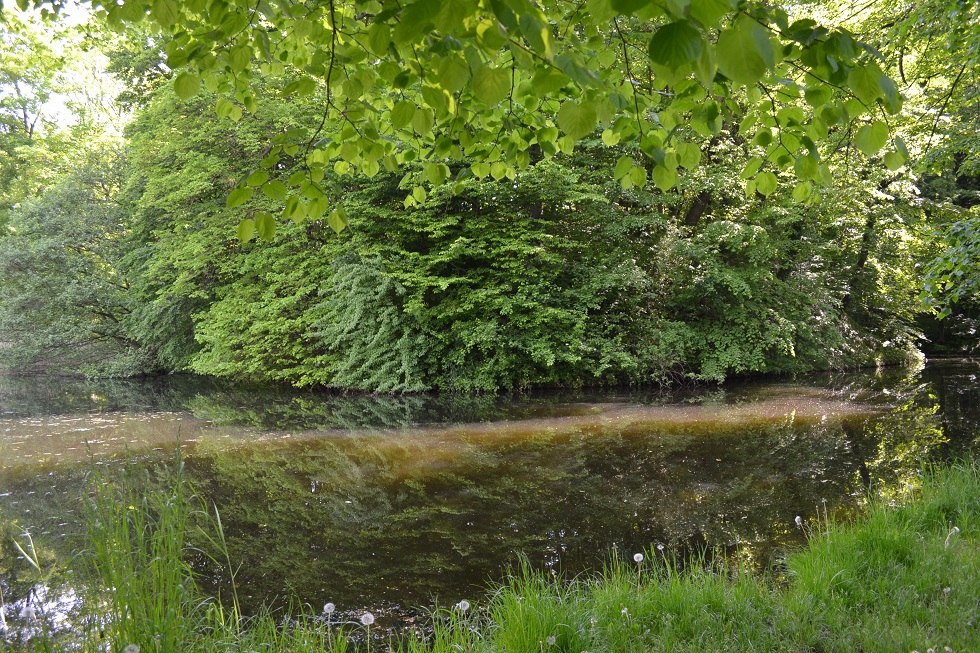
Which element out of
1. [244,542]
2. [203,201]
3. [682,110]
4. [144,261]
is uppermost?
[203,201]

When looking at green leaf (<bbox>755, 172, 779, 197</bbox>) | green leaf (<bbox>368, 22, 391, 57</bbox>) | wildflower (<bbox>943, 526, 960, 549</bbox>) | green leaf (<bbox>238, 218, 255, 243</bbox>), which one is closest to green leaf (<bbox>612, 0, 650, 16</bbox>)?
green leaf (<bbox>368, 22, 391, 57</bbox>)

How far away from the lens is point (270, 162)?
2215 mm

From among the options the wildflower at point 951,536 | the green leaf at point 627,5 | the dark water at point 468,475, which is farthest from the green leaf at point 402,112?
the wildflower at point 951,536

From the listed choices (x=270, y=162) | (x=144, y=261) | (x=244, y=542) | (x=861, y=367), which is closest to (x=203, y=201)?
(x=144, y=261)

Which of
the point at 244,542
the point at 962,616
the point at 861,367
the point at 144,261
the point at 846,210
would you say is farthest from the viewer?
the point at 144,261

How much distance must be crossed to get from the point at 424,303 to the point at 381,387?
1930mm

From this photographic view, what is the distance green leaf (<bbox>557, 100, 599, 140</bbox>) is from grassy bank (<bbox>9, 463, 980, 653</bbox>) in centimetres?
214

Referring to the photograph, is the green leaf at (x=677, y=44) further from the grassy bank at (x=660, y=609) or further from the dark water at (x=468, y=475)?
the dark water at (x=468, y=475)

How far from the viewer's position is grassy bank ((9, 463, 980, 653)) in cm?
257

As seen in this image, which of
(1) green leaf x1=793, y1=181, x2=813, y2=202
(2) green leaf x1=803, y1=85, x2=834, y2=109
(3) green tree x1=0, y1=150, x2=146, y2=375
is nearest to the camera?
(2) green leaf x1=803, y1=85, x2=834, y2=109

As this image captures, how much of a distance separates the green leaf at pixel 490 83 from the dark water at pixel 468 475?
2.42m

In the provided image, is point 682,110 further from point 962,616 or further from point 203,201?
point 203,201

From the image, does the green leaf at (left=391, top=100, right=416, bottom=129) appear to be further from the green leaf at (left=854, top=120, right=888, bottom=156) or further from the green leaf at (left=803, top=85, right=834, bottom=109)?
the green leaf at (left=854, top=120, right=888, bottom=156)

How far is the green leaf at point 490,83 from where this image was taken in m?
1.57
